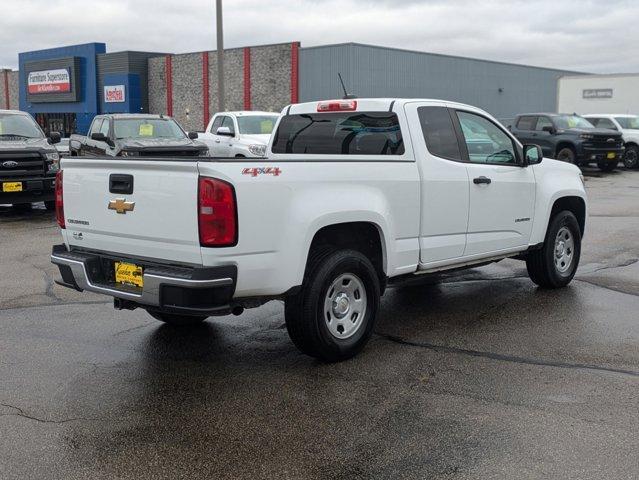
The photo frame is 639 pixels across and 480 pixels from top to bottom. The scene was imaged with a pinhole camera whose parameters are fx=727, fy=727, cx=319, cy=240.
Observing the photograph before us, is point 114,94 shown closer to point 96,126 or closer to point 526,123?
point 526,123

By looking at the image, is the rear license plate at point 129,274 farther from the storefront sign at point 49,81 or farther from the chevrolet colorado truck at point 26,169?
the storefront sign at point 49,81

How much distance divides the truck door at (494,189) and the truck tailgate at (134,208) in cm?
267

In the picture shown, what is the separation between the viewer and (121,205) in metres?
4.80

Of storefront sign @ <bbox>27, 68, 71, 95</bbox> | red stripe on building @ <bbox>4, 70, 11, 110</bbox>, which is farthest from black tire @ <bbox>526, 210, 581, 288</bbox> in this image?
red stripe on building @ <bbox>4, 70, 11, 110</bbox>

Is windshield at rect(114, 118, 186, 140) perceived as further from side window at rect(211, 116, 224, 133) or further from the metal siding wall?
the metal siding wall

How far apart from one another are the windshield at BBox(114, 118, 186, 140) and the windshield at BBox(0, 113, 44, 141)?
1.93 metres

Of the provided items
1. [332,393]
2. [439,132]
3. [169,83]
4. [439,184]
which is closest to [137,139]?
[439,132]

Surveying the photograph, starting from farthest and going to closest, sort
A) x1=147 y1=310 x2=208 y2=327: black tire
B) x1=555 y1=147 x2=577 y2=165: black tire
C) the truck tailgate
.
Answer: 1. x1=555 y1=147 x2=577 y2=165: black tire
2. x1=147 y1=310 x2=208 y2=327: black tire
3. the truck tailgate

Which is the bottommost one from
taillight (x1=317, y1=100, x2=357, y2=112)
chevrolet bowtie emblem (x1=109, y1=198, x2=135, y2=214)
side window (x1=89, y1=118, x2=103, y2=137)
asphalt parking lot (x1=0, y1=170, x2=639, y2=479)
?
asphalt parking lot (x1=0, y1=170, x2=639, y2=479)

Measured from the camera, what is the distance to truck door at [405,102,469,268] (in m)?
5.71

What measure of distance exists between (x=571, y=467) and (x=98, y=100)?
4465 centimetres

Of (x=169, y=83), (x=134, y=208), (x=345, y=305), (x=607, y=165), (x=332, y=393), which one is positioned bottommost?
(x=332, y=393)

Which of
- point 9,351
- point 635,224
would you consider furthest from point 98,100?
point 9,351

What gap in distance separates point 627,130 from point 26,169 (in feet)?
67.2
